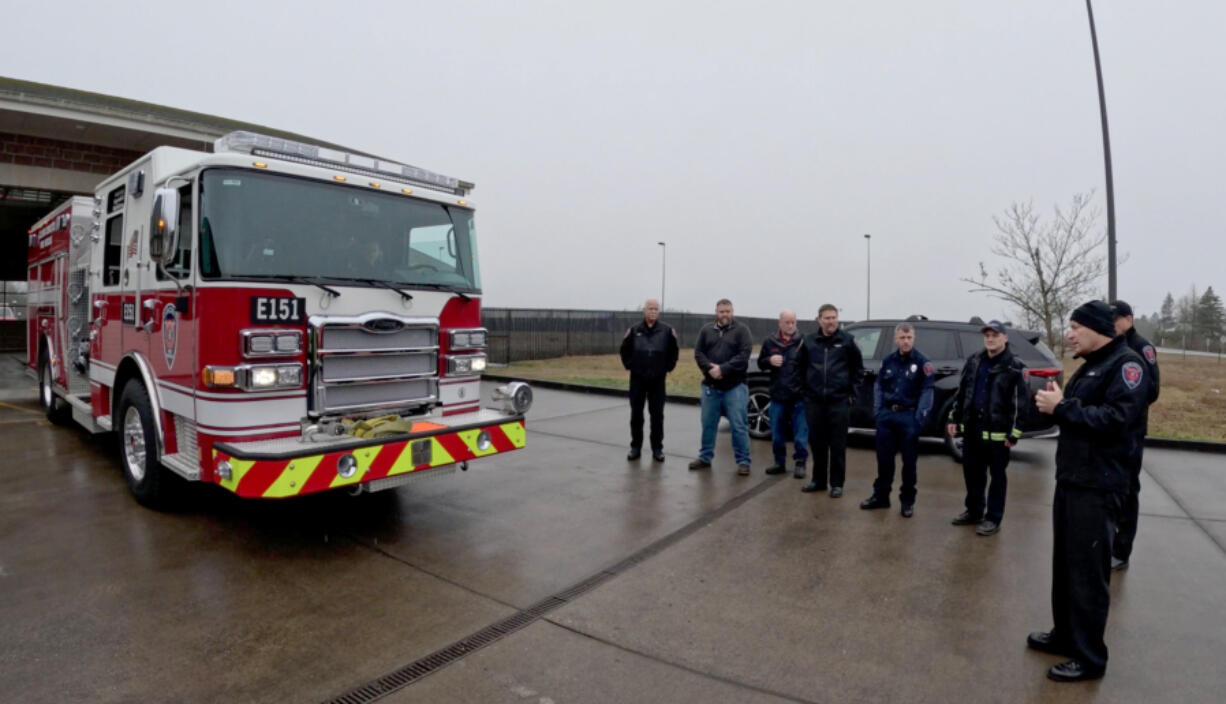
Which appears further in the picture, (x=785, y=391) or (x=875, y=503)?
(x=785, y=391)

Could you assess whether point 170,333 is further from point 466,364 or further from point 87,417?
point 87,417

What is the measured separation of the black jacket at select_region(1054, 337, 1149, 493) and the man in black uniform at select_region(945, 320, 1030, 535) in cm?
204

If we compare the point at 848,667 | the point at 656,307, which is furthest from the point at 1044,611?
the point at 656,307

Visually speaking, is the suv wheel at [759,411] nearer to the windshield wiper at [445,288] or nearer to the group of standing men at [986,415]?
the group of standing men at [986,415]

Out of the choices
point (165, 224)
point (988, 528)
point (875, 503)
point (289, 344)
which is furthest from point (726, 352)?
point (165, 224)

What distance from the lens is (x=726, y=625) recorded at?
3.85 meters

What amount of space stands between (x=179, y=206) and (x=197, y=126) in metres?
10.9

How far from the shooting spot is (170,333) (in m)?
4.98

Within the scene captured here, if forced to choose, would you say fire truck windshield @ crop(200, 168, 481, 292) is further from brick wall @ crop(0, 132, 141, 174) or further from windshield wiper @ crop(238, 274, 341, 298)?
brick wall @ crop(0, 132, 141, 174)

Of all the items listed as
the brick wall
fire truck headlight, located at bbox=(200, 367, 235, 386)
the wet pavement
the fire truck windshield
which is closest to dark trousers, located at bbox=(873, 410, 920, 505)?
the wet pavement

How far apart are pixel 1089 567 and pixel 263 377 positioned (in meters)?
4.59

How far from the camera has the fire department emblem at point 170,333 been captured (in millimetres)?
4891

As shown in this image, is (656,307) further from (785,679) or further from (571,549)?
(785,679)

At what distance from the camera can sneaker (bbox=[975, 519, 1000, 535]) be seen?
18.1 ft
